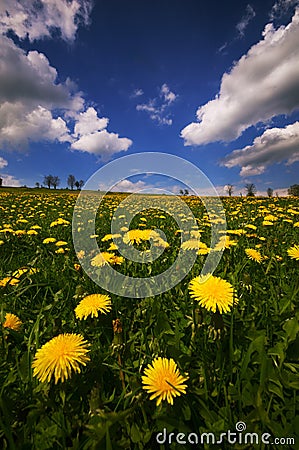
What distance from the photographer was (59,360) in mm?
959

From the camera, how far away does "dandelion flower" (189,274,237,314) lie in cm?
120

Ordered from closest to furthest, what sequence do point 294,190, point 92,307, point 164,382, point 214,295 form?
point 164,382, point 214,295, point 92,307, point 294,190

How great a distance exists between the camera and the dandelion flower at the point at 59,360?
0.94m

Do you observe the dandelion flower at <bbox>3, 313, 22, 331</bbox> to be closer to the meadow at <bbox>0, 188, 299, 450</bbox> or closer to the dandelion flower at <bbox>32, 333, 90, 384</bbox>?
the meadow at <bbox>0, 188, 299, 450</bbox>

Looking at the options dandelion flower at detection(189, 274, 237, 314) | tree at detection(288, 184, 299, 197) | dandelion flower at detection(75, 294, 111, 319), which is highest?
tree at detection(288, 184, 299, 197)

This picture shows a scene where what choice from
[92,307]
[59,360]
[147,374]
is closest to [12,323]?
[92,307]

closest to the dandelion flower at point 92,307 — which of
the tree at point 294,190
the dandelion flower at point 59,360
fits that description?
the dandelion flower at point 59,360

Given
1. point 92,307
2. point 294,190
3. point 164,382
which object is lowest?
point 164,382

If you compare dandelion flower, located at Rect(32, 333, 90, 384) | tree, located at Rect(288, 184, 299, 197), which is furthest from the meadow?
tree, located at Rect(288, 184, 299, 197)

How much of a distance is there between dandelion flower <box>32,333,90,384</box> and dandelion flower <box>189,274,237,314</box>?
59cm

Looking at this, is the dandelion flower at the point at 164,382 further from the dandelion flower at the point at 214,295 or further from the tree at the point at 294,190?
the tree at the point at 294,190

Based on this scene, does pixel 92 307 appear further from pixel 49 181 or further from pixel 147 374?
pixel 49 181

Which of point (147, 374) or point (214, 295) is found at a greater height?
point (214, 295)

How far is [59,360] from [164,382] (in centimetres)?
41
